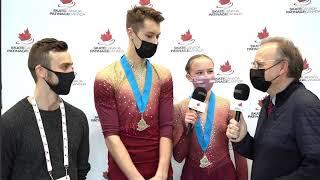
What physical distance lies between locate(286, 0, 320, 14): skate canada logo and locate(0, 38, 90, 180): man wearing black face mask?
2106mm

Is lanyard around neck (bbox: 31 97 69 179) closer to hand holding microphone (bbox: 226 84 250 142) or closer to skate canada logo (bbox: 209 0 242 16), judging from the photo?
hand holding microphone (bbox: 226 84 250 142)

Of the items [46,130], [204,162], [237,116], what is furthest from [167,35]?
[46,130]

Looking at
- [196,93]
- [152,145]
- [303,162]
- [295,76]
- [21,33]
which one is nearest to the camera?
[303,162]

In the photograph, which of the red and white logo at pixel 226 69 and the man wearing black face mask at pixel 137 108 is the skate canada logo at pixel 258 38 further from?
the man wearing black face mask at pixel 137 108

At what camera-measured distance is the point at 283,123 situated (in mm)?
2281

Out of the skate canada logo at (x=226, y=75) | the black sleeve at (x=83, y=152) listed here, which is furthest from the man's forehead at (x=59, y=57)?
the skate canada logo at (x=226, y=75)

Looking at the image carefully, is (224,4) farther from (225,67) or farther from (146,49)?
(146,49)

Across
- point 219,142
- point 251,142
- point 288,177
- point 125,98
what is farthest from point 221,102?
point 288,177

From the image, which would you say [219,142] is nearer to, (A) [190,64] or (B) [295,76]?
(A) [190,64]

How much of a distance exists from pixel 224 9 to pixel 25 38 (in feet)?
5.73

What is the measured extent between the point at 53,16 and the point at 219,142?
1.75 meters

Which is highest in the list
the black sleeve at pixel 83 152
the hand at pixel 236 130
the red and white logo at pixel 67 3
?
the red and white logo at pixel 67 3

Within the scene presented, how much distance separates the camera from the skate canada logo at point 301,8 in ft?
11.9

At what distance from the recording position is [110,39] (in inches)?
137
